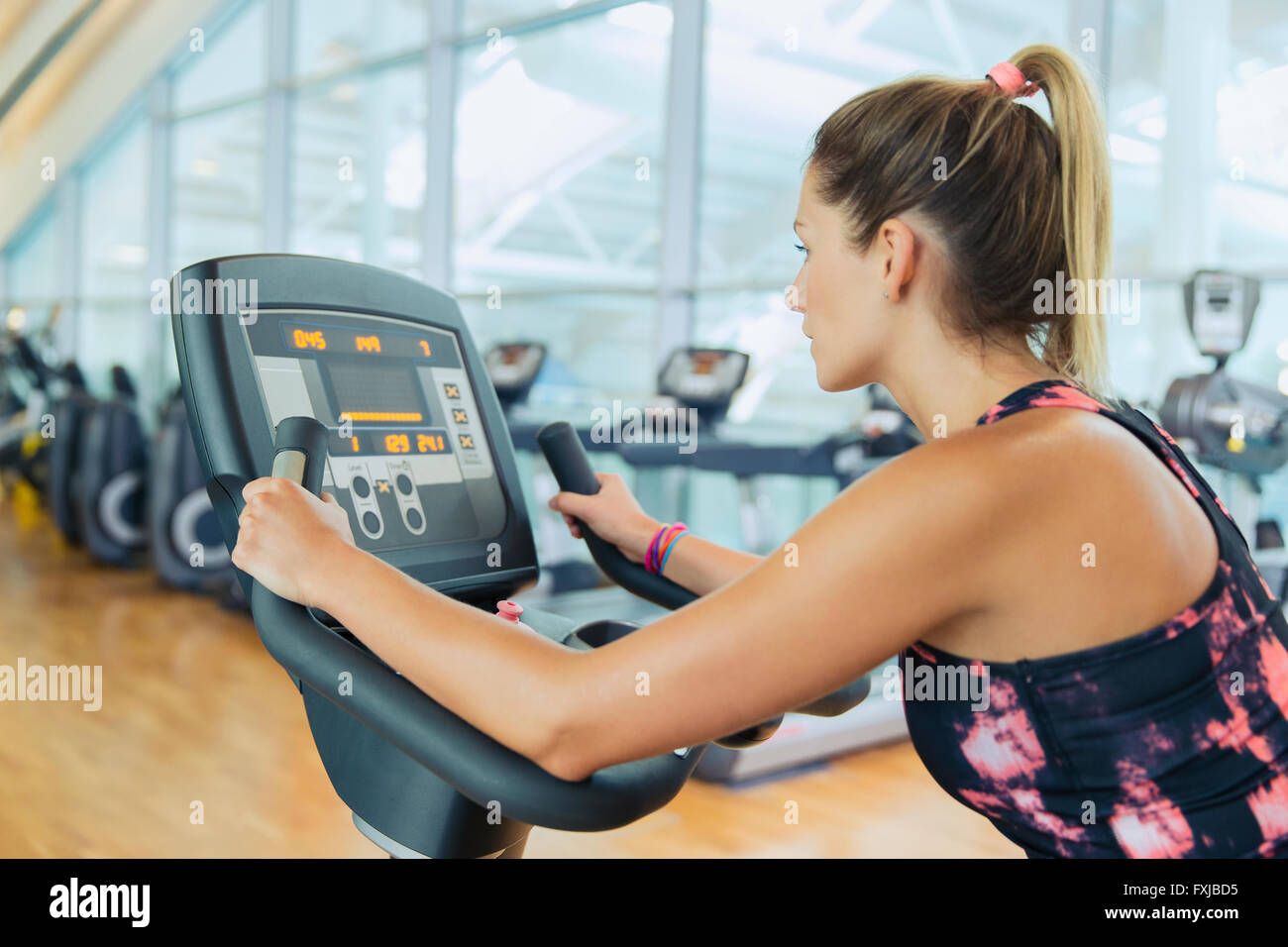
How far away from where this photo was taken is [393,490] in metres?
0.99

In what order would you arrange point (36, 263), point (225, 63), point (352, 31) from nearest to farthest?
1. point (352, 31)
2. point (225, 63)
3. point (36, 263)

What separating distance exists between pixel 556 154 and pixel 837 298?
6.27 m

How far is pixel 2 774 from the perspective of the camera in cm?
275

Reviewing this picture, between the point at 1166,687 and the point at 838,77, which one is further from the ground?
the point at 838,77

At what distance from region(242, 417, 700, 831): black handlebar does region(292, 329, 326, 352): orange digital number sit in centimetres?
26

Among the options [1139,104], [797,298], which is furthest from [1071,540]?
[1139,104]

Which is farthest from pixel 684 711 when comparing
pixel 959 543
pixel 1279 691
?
pixel 1279 691

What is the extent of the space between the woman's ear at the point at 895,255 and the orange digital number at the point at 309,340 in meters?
0.48

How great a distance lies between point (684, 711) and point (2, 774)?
8.63 feet

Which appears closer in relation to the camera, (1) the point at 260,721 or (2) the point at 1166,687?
(2) the point at 1166,687

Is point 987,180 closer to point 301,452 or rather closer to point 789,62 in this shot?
point 301,452

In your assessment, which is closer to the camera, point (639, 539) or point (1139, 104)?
point (639, 539)

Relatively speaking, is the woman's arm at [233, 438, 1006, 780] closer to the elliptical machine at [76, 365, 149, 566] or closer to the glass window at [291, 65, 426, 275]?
the elliptical machine at [76, 365, 149, 566]
